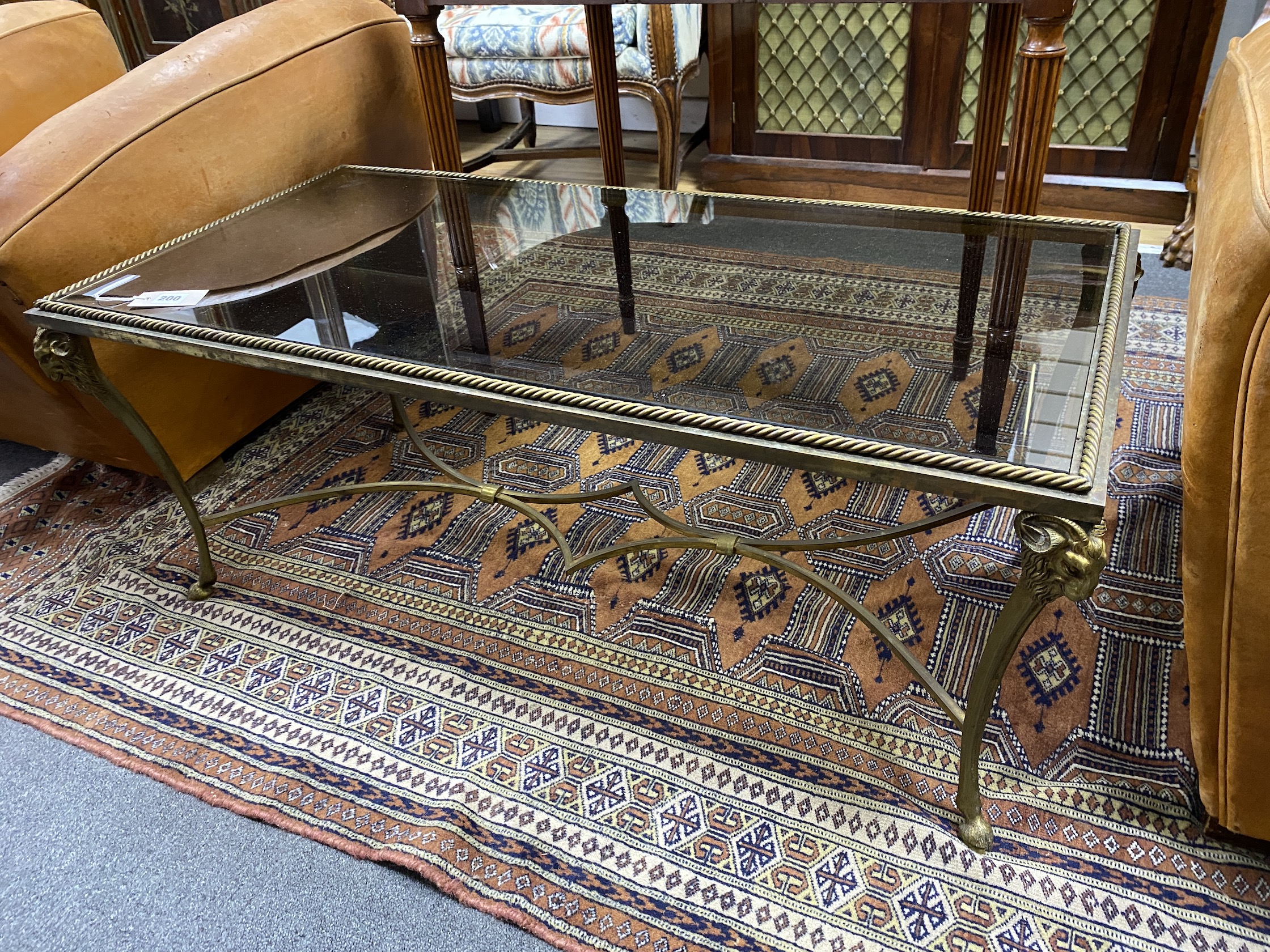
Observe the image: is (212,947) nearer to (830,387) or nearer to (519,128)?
(830,387)

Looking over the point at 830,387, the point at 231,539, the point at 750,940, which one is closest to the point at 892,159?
the point at 830,387

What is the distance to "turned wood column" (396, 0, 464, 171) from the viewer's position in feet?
6.07

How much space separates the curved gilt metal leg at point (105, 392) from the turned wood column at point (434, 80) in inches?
39.9

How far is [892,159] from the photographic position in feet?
8.79

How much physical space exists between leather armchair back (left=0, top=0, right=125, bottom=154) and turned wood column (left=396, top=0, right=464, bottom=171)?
2.20ft

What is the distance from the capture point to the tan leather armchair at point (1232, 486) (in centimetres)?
72

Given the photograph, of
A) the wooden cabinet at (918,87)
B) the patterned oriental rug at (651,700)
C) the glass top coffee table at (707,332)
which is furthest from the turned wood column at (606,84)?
the patterned oriental rug at (651,700)

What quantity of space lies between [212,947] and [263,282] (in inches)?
34.2

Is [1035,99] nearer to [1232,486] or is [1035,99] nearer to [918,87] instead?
[1232,486]

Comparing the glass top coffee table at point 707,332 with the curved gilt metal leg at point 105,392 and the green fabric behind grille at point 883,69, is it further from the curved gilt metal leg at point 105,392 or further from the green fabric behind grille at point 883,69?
the green fabric behind grille at point 883,69

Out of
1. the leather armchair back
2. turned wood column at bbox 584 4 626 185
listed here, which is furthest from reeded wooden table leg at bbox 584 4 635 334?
the leather armchair back

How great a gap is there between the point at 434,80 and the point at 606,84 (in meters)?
0.52

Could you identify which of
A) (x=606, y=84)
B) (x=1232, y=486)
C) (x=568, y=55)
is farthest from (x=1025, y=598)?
(x=568, y=55)

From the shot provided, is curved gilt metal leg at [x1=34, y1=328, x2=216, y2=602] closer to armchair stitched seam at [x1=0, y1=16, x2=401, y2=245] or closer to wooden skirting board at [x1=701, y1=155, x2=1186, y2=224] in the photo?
armchair stitched seam at [x1=0, y1=16, x2=401, y2=245]
